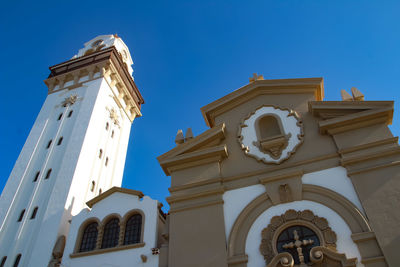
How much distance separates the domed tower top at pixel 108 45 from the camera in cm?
4275

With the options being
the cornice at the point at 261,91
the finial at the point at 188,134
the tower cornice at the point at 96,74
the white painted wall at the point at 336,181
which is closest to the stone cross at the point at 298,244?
the white painted wall at the point at 336,181

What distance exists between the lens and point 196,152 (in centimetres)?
1692

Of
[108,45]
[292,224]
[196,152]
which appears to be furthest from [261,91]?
[108,45]

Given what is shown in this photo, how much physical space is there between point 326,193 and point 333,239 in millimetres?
1974

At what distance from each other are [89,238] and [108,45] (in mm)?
30548

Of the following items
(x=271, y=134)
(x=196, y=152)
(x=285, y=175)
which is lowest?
(x=285, y=175)

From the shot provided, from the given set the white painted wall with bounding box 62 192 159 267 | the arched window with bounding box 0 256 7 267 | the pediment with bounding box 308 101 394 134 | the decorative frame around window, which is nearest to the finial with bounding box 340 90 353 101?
the pediment with bounding box 308 101 394 134

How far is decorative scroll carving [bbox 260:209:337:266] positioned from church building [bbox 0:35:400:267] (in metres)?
0.04

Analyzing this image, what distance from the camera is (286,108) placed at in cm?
1722

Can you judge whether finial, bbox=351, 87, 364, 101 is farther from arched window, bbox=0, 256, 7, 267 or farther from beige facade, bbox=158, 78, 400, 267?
arched window, bbox=0, 256, 7, 267

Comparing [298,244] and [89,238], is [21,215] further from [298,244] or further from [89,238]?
[298,244]

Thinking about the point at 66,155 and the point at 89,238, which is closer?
the point at 89,238

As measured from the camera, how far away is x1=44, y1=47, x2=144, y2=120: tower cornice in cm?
3559

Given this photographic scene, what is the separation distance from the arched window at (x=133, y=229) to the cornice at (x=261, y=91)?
7141mm
